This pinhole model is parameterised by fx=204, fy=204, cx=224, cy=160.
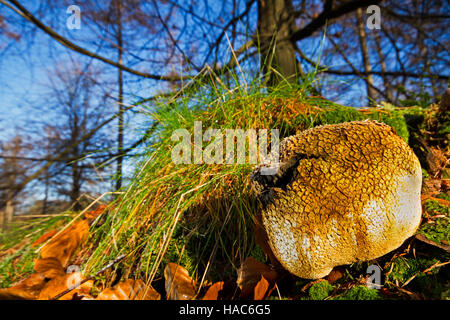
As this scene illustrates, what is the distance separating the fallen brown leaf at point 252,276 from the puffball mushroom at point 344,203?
12cm

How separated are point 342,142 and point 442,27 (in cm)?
567

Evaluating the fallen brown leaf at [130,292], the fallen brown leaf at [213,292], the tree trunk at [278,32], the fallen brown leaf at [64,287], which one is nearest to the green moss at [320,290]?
the fallen brown leaf at [213,292]

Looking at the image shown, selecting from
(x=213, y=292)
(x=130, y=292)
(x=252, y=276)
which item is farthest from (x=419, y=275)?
(x=130, y=292)

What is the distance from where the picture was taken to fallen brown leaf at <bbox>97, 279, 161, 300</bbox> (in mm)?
685

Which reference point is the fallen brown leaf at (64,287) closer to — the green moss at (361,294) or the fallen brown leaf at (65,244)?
the fallen brown leaf at (65,244)

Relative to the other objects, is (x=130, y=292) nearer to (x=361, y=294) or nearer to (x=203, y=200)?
(x=203, y=200)

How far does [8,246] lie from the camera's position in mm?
1345

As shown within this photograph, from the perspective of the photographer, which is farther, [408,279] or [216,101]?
[216,101]

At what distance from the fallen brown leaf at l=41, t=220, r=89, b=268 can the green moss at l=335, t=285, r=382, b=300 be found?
3.96ft

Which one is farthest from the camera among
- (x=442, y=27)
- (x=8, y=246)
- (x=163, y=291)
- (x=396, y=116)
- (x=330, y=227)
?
(x=442, y=27)

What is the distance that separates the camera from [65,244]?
105 cm

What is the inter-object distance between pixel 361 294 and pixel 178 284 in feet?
1.81

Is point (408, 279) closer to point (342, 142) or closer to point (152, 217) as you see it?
point (342, 142)
